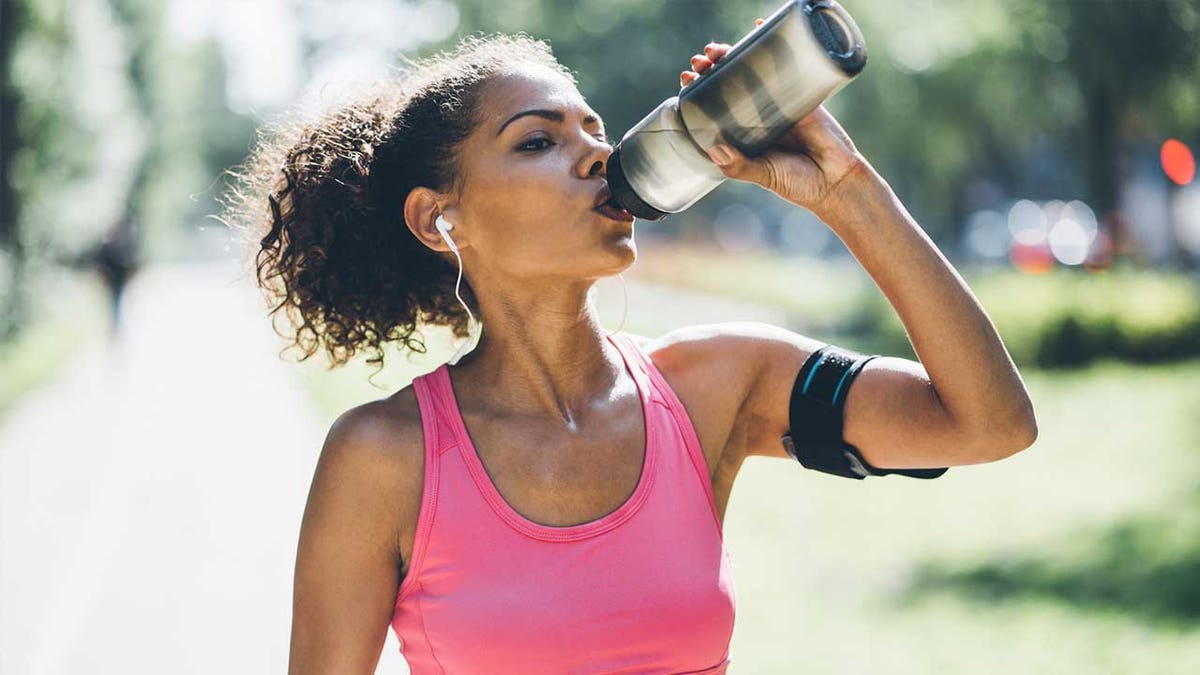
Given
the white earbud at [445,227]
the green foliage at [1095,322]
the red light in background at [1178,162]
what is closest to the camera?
the white earbud at [445,227]

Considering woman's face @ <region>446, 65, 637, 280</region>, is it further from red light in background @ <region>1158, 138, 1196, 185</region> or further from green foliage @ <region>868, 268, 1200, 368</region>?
red light in background @ <region>1158, 138, 1196, 185</region>

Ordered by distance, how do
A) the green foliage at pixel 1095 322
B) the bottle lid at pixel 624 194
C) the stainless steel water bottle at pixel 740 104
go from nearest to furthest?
1. the stainless steel water bottle at pixel 740 104
2. the bottle lid at pixel 624 194
3. the green foliage at pixel 1095 322

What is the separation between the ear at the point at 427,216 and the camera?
2.35 metres

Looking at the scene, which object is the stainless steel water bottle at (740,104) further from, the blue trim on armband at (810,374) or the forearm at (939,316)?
the blue trim on armband at (810,374)

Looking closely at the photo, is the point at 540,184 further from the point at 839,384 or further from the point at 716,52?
the point at 839,384

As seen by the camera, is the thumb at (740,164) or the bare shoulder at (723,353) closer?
the thumb at (740,164)

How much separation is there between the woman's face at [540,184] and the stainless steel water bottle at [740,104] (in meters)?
0.07

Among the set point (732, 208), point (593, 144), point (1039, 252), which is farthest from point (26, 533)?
point (732, 208)

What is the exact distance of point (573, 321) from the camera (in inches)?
91.3

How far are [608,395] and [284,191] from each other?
79cm

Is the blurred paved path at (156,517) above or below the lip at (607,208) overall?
above

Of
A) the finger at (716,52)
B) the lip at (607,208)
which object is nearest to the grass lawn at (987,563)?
the lip at (607,208)

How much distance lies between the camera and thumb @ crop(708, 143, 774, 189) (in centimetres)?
204

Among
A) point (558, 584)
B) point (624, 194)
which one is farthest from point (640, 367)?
point (558, 584)
